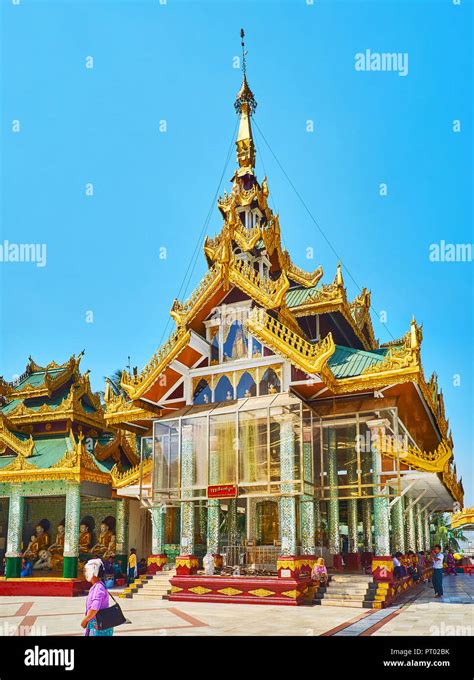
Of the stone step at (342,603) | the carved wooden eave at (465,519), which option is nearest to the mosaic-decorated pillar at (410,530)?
the stone step at (342,603)

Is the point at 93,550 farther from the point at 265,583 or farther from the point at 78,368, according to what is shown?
the point at 265,583

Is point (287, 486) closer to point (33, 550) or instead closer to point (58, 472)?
point (58, 472)

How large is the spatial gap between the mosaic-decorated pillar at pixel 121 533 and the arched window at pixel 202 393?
852 centimetres

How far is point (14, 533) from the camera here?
2392 centimetres

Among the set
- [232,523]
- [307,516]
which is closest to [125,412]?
[232,523]

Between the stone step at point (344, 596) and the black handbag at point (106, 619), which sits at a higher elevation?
the black handbag at point (106, 619)

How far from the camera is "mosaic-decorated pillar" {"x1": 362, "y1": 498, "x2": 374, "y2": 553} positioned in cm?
2269

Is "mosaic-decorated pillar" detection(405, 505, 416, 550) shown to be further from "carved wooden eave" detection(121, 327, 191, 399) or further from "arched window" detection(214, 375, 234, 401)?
"carved wooden eave" detection(121, 327, 191, 399)

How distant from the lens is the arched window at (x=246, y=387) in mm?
19172

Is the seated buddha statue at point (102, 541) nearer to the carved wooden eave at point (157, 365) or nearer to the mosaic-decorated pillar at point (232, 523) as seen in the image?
the mosaic-decorated pillar at point (232, 523)

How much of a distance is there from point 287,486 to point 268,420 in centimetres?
186

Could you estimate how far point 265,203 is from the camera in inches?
1021
